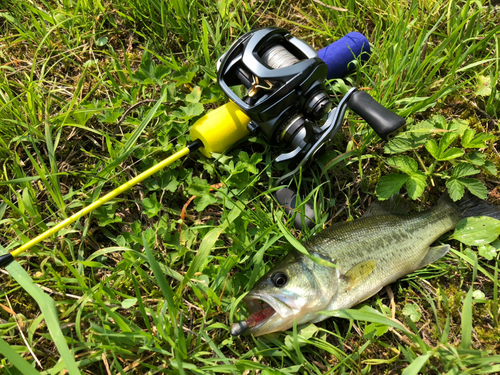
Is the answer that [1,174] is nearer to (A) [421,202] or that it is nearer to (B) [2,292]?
(B) [2,292]

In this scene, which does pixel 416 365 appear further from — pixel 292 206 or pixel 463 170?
pixel 463 170

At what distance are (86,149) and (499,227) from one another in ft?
12.6

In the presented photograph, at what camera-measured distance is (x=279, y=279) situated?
8.50ft

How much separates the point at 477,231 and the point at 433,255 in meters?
0.45

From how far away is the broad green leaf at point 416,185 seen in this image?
9.53ft

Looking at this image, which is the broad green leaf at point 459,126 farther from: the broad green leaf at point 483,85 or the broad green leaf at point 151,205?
the broad green leaf at point 151,205

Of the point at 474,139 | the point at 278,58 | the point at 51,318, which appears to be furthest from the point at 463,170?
the point at 51,318

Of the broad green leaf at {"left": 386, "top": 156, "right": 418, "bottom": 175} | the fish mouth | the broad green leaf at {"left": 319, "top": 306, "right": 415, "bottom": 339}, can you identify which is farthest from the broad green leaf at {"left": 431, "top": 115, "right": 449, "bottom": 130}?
the fish mouth

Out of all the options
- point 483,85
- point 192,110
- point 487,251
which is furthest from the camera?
point 483,85

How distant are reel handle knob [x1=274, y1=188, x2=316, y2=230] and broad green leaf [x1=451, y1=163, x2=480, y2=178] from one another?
1261 mm

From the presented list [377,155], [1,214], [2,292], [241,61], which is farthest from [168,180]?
[377,155]

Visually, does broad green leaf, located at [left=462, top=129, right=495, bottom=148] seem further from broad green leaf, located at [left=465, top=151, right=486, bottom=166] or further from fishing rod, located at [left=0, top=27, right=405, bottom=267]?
fishing rod, located at [left=0, top=27, right=405, bottom=267]

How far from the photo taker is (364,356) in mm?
2764

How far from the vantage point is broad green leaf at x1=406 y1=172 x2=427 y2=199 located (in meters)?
2.90
